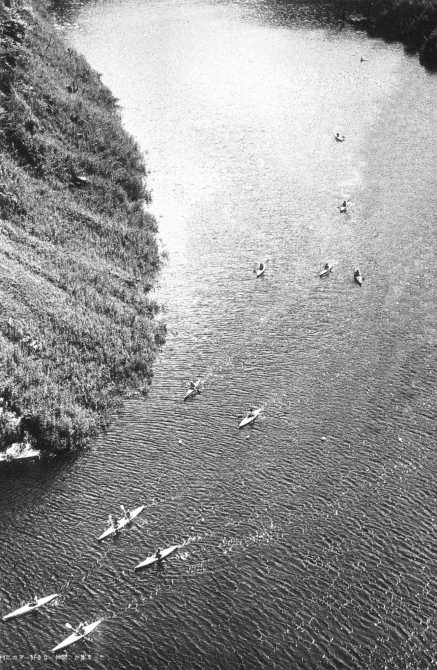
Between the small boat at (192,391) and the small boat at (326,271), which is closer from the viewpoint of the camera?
the small boat at (192,391)

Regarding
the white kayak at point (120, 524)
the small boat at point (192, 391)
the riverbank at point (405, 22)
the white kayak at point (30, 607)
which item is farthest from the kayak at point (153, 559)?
the riverbank at point (405, 22)

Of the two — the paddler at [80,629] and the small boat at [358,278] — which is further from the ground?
the small boat at [358,278]

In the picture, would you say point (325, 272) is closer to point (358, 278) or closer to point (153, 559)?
point (358, 278)

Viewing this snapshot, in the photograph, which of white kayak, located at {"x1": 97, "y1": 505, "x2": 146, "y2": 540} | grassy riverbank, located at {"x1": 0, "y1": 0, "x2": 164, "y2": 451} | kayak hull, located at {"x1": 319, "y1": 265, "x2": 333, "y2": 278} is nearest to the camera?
white kayak, located at {"x1": 97, "y1": 505, "x2": 146, "y2": 540}

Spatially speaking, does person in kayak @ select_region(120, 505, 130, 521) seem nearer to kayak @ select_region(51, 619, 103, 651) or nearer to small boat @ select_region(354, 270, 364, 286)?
kayak @ select_region(51, 619, 103, 651)

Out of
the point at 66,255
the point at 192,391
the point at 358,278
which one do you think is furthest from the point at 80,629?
the point at 358,278

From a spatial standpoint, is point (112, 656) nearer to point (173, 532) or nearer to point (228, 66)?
point (173, 532)

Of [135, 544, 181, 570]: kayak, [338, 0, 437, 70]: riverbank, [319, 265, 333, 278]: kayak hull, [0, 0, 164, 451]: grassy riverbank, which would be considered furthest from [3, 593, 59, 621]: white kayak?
[338, 0, 437, 70]: riverbank

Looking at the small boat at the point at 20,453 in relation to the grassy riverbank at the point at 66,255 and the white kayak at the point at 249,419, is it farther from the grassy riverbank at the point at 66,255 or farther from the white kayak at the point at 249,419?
the white kayak at the point at 249,419
